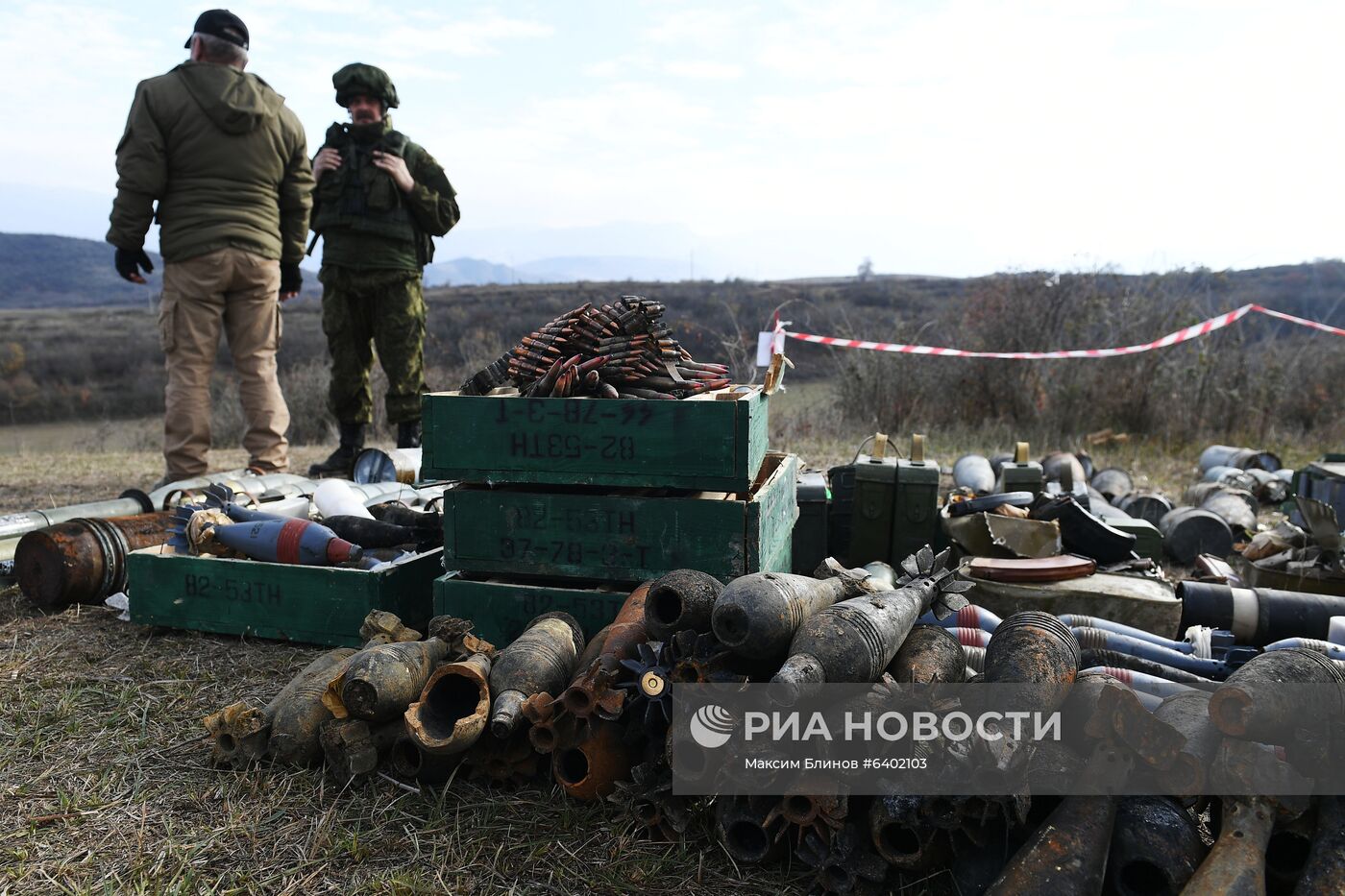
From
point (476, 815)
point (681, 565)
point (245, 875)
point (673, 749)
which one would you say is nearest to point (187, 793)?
point (245, 875)

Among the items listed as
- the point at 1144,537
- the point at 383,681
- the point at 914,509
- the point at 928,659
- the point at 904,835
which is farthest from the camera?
the point at 1144,537

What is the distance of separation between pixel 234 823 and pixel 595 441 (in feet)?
5.48

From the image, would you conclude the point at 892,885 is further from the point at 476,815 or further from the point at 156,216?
the point at 156,216

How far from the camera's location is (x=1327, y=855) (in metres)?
1.98

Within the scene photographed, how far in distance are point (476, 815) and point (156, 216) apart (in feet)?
17.8

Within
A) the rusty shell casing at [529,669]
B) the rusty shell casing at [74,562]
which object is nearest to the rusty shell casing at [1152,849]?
the rusty shell casing at [529,669]

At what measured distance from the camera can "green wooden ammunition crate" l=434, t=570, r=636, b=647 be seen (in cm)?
349

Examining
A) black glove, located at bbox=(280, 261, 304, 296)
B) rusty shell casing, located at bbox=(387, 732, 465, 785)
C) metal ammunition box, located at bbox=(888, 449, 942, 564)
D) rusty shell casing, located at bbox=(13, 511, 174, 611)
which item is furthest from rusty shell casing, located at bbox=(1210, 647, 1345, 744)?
black glove, located at bbox=(280, 261, 304, 296)

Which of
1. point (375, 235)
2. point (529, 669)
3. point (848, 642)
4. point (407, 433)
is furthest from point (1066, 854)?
point (375, 235)

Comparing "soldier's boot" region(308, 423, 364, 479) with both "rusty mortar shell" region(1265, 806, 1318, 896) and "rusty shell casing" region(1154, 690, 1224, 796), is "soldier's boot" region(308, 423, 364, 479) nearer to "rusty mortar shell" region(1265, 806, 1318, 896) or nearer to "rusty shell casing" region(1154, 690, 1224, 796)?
"rusty shell casing" region(1154, 690, 1224, 796)

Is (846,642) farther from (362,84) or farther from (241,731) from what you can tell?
(362,84)

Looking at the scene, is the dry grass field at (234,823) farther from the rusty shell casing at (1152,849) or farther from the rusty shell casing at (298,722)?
the rusty shell casing at (1152,849)

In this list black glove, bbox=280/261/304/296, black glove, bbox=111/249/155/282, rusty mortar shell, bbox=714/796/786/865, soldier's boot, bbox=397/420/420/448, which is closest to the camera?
rusty mortar shell, bbox=714/796/786/865

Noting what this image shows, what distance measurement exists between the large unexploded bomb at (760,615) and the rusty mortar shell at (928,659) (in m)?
0.29
